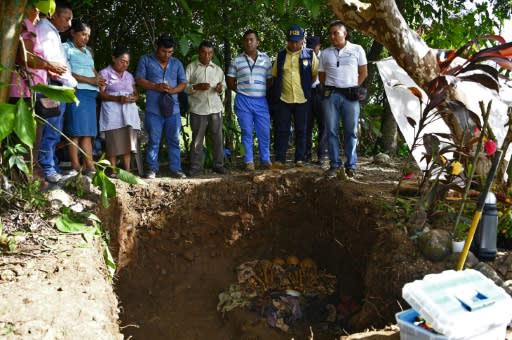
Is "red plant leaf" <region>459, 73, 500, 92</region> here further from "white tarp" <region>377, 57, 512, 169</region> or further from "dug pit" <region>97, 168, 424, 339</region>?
"dug pit" <region>97, 168, 424, 339</region>

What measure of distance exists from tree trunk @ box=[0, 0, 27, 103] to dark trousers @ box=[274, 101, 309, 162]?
10.6ft

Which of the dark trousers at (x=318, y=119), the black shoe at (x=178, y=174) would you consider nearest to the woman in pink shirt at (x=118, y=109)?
the black shoe at (x=178, y=174)

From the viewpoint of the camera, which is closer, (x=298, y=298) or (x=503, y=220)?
(x=503, y=220)

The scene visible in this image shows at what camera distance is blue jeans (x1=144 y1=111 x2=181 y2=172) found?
570 cm

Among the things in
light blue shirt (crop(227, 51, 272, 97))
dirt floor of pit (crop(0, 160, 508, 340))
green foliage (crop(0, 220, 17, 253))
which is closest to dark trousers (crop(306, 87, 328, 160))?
dirt floor of pit (crop(0, 160, 508, 340))

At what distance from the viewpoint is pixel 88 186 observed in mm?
4926

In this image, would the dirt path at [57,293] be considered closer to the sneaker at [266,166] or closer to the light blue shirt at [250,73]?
the sneaker at [266,166]

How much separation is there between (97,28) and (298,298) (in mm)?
4444

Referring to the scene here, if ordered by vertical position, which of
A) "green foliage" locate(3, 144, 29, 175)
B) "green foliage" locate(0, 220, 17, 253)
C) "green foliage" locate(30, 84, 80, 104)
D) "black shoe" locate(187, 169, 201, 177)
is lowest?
"green foliage" locate(0, 220, 17, 253)

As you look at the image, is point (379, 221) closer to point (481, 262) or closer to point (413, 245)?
point (413, 245)

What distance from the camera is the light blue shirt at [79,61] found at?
502 centimetres

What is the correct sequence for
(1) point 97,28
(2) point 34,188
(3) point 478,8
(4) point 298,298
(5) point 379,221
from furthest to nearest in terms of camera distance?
(3) point 478,8
(1) point 97,28
(4) point 298,298
(5) point 379,221
(2) point 34,188

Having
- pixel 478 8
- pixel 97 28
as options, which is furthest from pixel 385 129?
pixel 97 28

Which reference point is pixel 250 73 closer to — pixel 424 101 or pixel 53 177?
pixel 424 101
